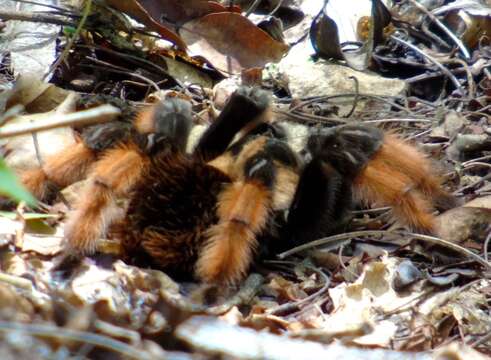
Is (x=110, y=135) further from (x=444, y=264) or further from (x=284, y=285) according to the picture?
(x=444, y=264)

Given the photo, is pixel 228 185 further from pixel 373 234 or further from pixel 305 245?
pixel 373 234

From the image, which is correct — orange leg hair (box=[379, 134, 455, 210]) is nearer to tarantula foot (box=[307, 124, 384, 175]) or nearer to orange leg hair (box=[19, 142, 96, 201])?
tarantula foot (box=[307, 124, 384, 175])

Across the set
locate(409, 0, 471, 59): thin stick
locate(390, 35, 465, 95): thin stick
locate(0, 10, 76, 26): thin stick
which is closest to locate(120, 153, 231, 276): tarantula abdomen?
locate(0, 10, 76, 26): thin stick

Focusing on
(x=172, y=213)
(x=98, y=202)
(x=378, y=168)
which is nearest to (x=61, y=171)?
(x=98, y=202)

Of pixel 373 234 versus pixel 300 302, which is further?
pixel 373 234

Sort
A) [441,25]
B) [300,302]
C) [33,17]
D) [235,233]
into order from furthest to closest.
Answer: [441,25]
[33,17]
[300,302]
[235,233]

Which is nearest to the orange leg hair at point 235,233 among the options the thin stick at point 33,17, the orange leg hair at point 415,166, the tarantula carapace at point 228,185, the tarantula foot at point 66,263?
the tarantula carapace at point 228,185
